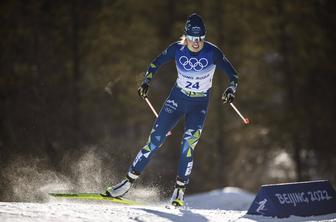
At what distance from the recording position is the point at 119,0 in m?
18.2

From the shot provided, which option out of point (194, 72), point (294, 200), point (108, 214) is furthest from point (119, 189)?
point (294, 200)

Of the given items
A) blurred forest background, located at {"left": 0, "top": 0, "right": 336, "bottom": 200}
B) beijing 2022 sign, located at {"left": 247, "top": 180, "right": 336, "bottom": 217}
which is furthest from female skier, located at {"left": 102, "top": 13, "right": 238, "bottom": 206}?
blurred forest background, located at {"left": 0, "top": 0, "right": 336, "bottom": 200}

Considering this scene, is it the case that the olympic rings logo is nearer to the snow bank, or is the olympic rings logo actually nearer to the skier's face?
the skier's face

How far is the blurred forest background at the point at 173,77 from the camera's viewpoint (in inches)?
630

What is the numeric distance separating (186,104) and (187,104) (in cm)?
1

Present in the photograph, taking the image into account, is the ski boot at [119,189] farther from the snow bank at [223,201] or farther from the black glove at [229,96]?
the snow bank at [223,201]

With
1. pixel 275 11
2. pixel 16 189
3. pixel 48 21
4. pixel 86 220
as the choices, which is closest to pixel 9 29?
pixel 48 21

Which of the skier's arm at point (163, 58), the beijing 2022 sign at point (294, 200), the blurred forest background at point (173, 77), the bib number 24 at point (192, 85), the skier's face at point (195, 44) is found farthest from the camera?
the blurred forest background at point (173, 77)

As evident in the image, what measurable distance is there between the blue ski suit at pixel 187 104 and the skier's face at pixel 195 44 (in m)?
0.05

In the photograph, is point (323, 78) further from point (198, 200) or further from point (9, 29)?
point (9, 29)

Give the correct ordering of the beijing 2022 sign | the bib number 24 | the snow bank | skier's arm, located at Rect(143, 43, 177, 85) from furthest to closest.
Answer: the snow bank → skier's arm, located at Rect(143, 43, 177, 85) → the bib number 24 → the beijing 2022 sign

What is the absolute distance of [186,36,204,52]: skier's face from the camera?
7.21 m

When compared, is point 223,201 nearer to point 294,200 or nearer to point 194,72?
point 294,200

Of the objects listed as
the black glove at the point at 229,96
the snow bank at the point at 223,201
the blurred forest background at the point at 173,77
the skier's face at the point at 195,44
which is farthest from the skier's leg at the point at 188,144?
the blurred forest background at the point at 173,77
